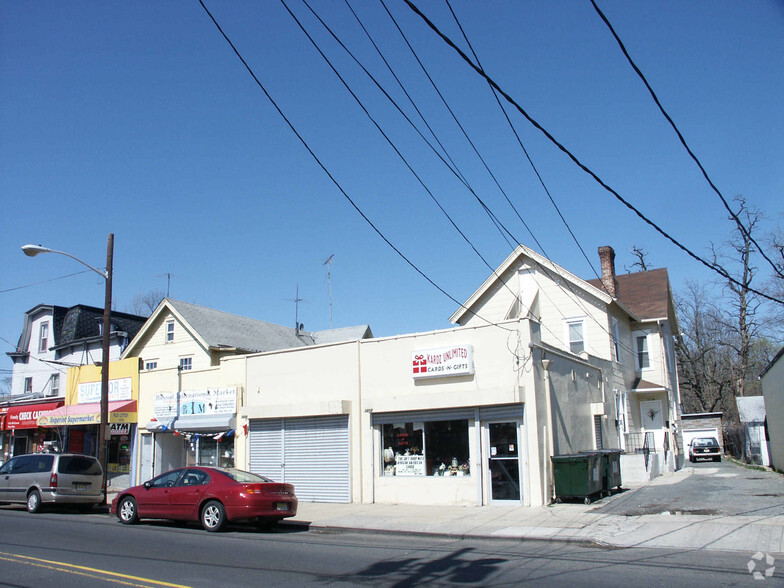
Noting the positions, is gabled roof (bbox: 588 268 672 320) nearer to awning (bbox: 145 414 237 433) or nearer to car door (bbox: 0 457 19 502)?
awning (bbox: 145 414 237 433)

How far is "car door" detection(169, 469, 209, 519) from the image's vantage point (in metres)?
14.2

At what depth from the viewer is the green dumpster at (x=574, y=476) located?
52.0ft

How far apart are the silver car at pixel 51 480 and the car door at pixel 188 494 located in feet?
18.7

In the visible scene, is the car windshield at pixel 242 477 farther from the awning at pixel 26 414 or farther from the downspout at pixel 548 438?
the awning at pixel 26 414

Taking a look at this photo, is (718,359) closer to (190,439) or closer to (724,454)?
(724,454)

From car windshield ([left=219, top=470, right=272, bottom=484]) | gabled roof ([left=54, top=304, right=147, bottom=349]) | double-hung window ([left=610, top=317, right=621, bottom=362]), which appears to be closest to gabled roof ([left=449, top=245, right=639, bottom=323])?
double-hung window ([left=610, top=317, right=621, bottom=362])

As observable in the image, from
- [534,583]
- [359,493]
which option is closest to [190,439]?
[359,493]

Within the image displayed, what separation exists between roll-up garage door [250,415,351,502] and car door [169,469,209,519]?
215 inches

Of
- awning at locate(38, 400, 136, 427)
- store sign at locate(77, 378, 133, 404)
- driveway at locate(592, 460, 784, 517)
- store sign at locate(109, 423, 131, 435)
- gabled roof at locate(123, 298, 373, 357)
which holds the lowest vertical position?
driveway at locate(592, 460, 784, 517)

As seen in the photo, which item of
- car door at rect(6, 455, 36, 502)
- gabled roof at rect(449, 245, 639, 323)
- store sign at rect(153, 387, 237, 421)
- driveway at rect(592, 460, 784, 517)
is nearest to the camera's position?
driveway at rect(592, 460, 784, 517)

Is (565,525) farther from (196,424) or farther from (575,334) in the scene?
(575,334)

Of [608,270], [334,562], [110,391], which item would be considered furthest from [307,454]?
[608,270]

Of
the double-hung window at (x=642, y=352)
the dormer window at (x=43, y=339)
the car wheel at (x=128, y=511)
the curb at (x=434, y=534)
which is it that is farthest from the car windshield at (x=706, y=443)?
the dormer window at (x=43, y=339)

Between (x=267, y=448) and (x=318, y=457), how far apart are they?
6.95 feet
